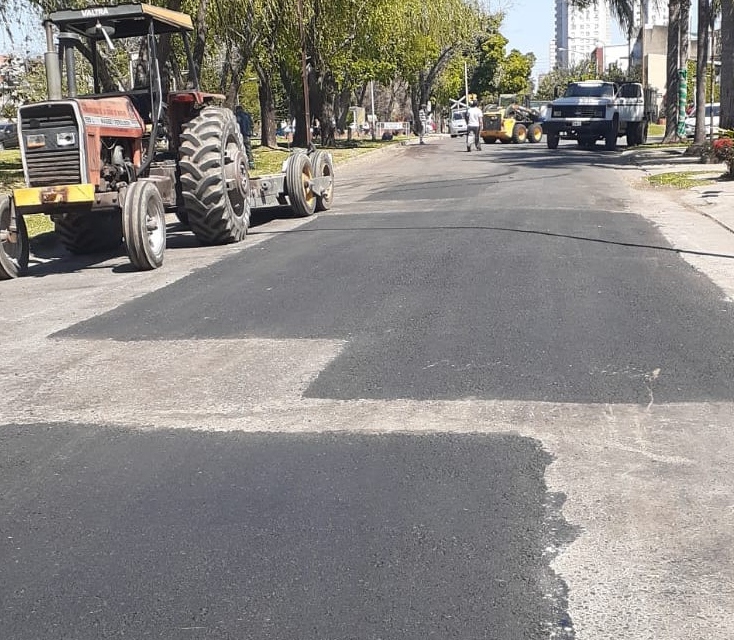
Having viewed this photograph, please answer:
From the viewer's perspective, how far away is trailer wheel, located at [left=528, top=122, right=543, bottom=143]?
4609 cm

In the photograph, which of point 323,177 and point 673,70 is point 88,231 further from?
point 673,70

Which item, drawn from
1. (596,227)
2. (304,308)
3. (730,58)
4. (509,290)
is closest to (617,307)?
(509,290)

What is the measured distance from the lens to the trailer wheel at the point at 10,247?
1117 centimetres

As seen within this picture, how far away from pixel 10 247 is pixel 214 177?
250 centimetres

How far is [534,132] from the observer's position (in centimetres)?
4625

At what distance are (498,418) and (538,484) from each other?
988mm

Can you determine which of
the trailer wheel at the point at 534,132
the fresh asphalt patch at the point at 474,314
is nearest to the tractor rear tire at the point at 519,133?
the trailer wheel at the point at 534,132

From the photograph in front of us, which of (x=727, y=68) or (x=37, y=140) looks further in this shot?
(x=727, y=68)

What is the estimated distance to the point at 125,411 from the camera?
620 centimetres

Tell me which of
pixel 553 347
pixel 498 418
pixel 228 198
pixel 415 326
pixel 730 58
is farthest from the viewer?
pixel 730 58

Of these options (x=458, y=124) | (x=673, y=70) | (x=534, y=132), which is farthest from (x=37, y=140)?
(x=458, y=124)

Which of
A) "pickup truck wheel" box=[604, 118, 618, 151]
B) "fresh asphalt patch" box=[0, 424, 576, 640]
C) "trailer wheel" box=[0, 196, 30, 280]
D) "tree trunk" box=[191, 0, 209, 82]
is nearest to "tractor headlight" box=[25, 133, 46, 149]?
"trailer wheel" box=[0, 196, 30, 280]

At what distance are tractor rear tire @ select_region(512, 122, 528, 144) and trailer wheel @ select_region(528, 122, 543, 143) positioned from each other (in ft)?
1.13

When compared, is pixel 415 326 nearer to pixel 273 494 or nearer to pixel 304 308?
pixel 304 308
